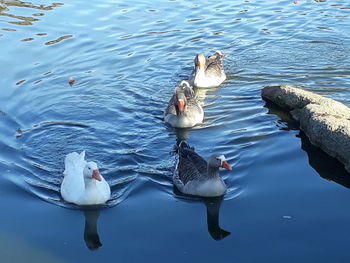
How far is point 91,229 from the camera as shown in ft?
34.1

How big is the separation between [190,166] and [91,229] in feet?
7.40

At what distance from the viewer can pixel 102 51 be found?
1855 centimetres

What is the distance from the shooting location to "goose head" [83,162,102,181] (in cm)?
1066

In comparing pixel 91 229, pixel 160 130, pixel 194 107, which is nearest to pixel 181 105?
pixel 194 107

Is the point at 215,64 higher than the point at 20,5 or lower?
lower

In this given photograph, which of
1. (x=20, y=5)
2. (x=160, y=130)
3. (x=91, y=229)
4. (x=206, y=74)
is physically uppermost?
(x=20, y=5)

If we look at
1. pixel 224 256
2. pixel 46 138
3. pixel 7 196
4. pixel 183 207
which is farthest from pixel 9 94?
pixel 224 256

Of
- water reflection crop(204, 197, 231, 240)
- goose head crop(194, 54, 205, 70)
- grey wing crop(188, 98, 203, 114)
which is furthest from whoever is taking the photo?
goose head crop(194, 54, 205, 70)

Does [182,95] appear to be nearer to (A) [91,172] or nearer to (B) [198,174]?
(B) [198,174]

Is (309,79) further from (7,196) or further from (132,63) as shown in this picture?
(7,196)

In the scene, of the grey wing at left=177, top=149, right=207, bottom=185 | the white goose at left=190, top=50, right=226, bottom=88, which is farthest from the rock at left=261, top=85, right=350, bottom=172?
the grey wing at left=177, top=149, right=207, bottom=185

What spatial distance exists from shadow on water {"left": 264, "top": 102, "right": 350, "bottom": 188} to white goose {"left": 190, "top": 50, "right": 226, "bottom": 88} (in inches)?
111

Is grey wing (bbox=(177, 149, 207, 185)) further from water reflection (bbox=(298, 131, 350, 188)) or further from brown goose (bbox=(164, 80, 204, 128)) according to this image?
water reflection (bbox=(298, 131, 350, 188))

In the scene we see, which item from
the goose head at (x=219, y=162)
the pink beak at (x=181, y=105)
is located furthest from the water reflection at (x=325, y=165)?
the pink beak at (x=181, y=105)
